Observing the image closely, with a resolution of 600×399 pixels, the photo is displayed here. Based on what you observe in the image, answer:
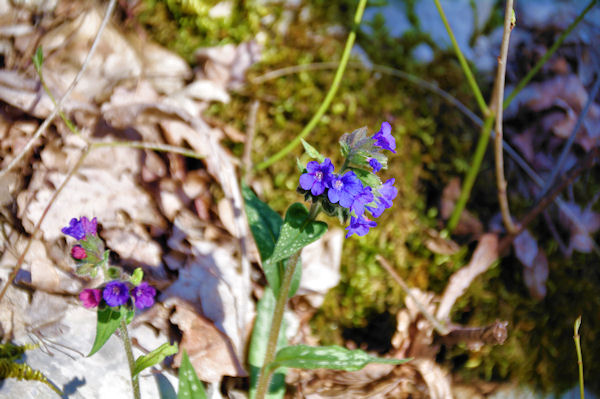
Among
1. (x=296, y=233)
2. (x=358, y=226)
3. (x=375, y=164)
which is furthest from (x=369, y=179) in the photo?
(x=296, y=233)

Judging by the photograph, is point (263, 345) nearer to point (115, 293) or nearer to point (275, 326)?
point (275, 326)

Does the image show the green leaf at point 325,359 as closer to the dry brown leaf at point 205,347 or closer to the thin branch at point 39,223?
the dry brown leaf at point 205,347

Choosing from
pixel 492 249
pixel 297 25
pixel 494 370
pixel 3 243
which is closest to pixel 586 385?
pixel 494 370

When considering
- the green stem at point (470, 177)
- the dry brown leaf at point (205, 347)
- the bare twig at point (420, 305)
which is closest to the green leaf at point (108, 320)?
the dry brown leaf at point (205, 347)

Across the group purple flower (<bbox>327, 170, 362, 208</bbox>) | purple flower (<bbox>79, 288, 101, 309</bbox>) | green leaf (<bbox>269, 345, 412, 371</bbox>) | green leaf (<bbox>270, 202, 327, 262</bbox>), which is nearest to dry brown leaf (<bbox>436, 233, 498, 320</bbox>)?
green leaf (<bbox>269, 345, 412, 371</bbox>)

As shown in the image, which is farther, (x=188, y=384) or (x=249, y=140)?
(x=249, y=140)

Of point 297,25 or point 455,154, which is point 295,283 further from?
point 297,25
